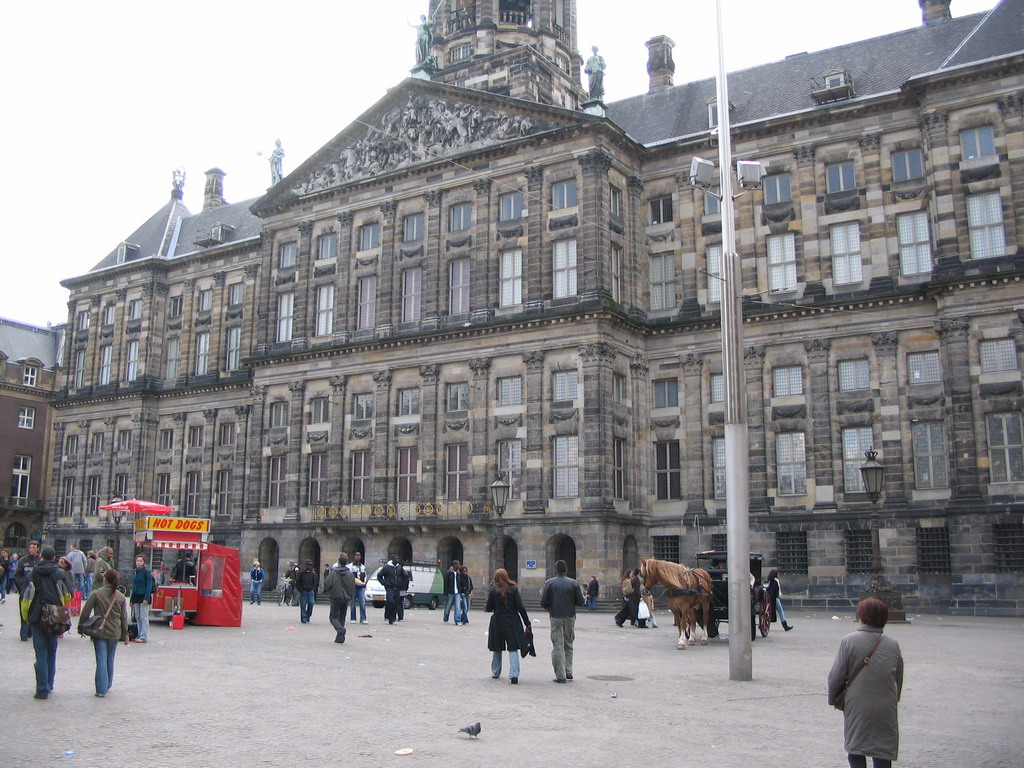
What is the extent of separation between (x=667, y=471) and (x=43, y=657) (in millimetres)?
32966

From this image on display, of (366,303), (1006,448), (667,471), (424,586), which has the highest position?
(366,303)

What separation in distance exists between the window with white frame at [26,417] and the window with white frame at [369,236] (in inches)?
1549

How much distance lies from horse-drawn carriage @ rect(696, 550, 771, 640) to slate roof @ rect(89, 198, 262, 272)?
4518cm

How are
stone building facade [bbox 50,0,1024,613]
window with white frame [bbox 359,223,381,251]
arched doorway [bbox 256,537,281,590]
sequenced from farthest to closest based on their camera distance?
arched doorway [bbox 256,537,281,590]
window with white frame [bbox 359,223,381,251]
stone building facade [bbox 50,0,1024,613]

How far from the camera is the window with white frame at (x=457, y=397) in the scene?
150 feet

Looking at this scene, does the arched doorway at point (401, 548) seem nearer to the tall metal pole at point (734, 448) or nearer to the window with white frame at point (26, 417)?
the tall metal pole at point (734, 448)

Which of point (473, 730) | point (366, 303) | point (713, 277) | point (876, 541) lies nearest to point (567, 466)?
point (713, 277)

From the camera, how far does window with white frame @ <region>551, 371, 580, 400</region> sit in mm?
42750

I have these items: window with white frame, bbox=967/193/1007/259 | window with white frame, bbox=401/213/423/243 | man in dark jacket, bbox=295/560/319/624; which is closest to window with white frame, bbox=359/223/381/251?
window with white frame, bbox=401/213/423/243

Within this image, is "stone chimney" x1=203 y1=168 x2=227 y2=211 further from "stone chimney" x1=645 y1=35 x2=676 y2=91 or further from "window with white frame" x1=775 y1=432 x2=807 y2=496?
"window with white frame" x1=775 y1=432 x2=807 y2=496

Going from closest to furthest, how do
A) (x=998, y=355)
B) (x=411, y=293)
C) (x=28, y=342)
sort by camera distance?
(x=998, y=355) < (x=411, y=293) < (x=28, y=342)

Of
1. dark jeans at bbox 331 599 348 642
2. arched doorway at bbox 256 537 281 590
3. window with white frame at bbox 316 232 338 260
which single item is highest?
window with white frame at bbox 316 232 338 260

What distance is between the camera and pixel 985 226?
127 ft

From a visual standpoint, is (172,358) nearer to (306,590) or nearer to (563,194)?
(563,194)
